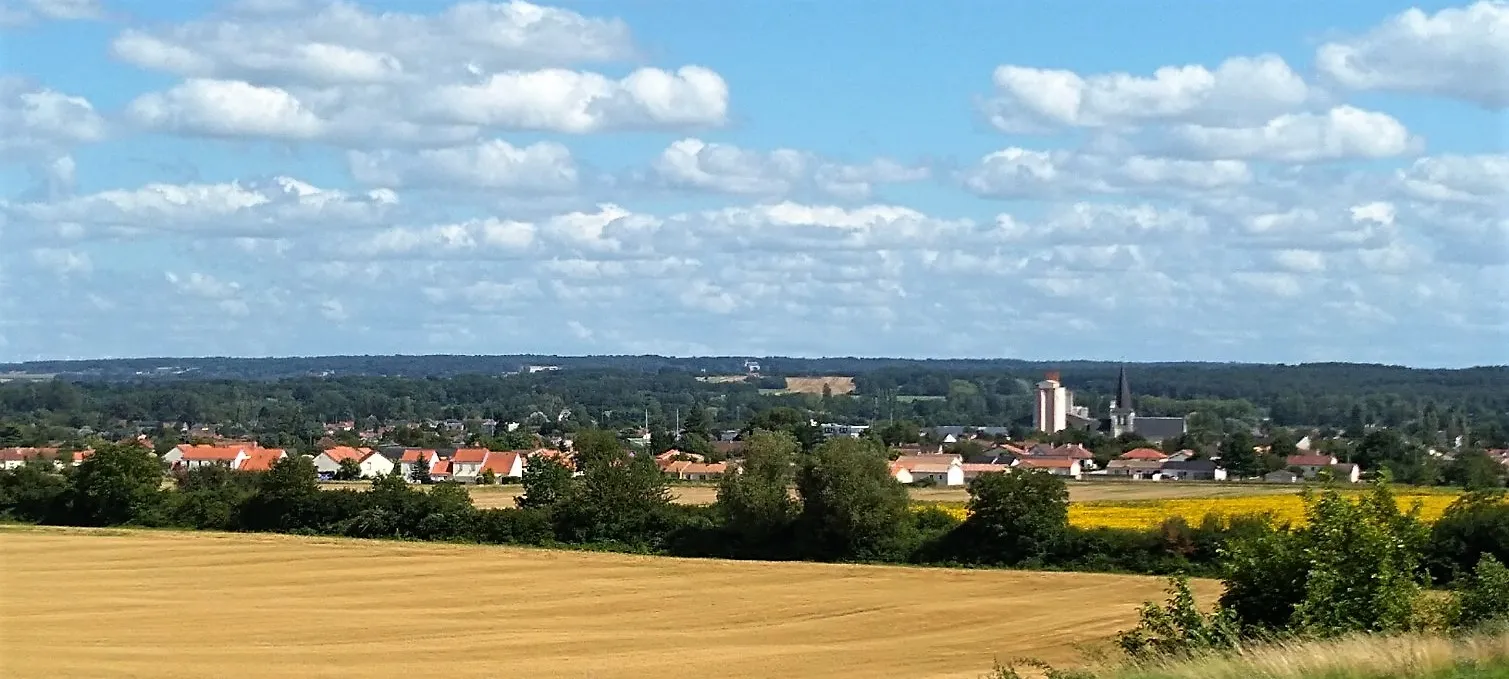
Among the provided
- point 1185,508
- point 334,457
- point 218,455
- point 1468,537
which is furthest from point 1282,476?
point 218,455

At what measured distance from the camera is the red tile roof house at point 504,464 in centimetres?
12150

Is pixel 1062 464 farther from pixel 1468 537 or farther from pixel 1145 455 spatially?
pixel 1468 537

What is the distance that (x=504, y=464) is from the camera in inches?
4862

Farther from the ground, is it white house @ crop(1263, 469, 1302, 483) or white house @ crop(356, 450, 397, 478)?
white house @ crop(1263, 469, 1302, 483)

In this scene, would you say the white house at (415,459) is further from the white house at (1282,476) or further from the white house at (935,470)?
the white house at (1282,476)

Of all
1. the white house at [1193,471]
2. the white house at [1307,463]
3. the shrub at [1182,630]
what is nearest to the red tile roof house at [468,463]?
the white house at [1193,471]

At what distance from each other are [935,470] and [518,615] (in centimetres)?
7902

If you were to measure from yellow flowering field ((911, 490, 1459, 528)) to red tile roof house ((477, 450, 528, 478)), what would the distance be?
176 ft

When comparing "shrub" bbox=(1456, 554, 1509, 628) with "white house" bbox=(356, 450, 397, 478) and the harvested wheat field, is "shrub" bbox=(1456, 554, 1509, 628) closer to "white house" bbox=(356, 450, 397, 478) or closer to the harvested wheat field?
the harvested wheat field

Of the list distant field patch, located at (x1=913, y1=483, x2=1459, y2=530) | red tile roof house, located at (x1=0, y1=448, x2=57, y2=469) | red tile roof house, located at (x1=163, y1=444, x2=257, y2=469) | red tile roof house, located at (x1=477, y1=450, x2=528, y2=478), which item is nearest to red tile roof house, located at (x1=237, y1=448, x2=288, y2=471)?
red tile roof house, located at (x1=163, y1=444, x2=257, y2=469)

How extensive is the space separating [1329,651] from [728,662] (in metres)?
15.0

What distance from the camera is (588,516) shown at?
60.9 meters

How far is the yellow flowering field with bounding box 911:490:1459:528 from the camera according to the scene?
57.3 m

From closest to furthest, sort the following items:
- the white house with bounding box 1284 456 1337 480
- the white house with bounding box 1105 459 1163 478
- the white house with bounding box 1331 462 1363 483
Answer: the white house with bounding box 1331 462 1363 483, the white house with bounding box 1284 456 1337 480, the white house with bounding box 1105 459 1163 478
